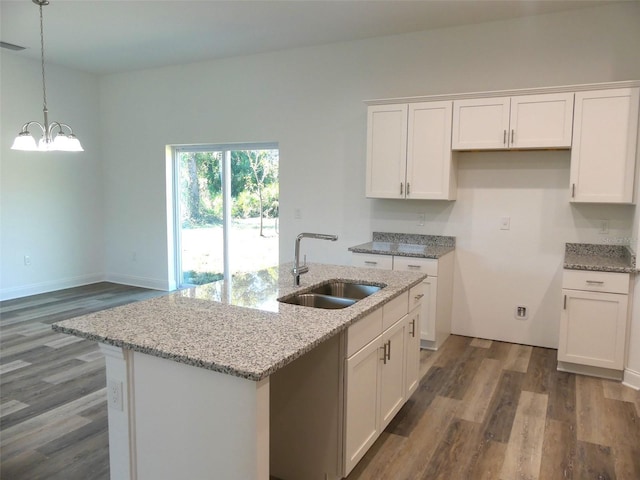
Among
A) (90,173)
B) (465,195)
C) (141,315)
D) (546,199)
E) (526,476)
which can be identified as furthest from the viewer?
(90,173)

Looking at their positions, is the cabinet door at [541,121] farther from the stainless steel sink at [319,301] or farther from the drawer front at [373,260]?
the stainless steel sink at [319,301]

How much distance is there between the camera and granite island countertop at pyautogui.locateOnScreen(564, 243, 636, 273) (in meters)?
3.44

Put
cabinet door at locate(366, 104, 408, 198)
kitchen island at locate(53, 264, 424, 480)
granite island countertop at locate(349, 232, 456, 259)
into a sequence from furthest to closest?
1. cabinet door at locate(366, 104, 408, 198)
2. granite island countertop at locate(349, 232, 456, 259)
3. kitchen island at locate(53, 264, 424, 480)

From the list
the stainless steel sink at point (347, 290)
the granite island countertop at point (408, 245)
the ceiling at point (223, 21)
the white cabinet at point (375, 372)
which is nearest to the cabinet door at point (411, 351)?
the white cabinet at point (375, 372)

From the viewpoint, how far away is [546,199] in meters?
4.15

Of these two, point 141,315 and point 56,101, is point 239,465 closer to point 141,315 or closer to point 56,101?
point 141,315

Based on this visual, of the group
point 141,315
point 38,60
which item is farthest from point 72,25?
point 141,315

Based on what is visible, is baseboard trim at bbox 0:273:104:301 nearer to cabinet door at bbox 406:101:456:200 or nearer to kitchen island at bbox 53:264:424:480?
kitchen island at bbox 53:264:424:480

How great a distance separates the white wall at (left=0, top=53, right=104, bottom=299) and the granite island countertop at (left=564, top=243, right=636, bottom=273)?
19.3 ft

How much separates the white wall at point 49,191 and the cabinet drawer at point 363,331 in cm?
517

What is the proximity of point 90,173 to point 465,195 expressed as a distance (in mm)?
5017

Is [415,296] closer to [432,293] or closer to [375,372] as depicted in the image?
[375,372]

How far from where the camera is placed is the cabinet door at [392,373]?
255cm

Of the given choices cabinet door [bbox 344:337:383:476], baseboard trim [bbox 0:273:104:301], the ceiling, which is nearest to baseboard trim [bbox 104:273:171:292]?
baseboard trim [bbox 0:273:104:301]
